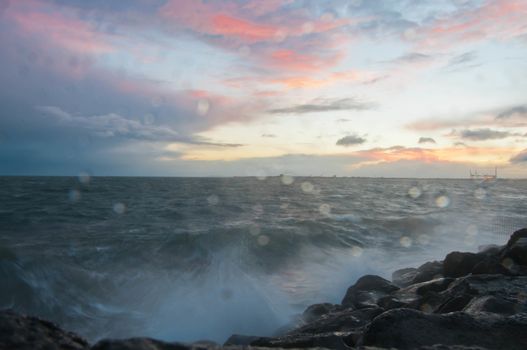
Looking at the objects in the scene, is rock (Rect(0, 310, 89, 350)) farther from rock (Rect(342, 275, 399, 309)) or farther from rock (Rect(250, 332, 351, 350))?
rock (Rect(342, 275, 399, 309))

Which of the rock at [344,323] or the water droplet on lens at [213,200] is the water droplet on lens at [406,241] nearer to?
the rock at [344,323]

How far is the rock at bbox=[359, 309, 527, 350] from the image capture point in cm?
330

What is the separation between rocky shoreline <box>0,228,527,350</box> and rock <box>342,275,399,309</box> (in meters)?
0.04

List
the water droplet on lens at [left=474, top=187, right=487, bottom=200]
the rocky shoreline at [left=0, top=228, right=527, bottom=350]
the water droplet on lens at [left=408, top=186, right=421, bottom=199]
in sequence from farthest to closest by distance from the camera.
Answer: the water droplet on lens at [left=408, top=186, right=421, bottom=199] → the water droplet on lens at [left=474, top=187, right=487, bottom=200] → the rocky shoreline at [left=0, top=228, right=527, bottom=350]

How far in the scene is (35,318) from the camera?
98.7 inches

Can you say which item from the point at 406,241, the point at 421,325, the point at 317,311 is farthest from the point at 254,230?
the point at 421,325

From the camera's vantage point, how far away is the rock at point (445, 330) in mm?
3301

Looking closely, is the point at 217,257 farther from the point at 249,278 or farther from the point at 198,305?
the point at 198,305

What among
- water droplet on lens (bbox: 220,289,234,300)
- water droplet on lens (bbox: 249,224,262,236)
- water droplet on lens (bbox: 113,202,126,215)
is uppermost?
water droplet on lens (bbox: 113,202,126,215)

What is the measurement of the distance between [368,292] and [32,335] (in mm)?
8376

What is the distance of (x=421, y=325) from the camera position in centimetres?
355

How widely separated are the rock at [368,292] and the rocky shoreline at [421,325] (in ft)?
0.15

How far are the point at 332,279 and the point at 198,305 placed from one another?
563 centimetres

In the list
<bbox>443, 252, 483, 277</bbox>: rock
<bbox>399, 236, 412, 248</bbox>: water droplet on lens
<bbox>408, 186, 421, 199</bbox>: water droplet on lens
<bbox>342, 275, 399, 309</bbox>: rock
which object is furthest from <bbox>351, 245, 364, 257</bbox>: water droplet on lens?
<bbox>408, 186, 421, 199</bbox>: water droplet on lens
